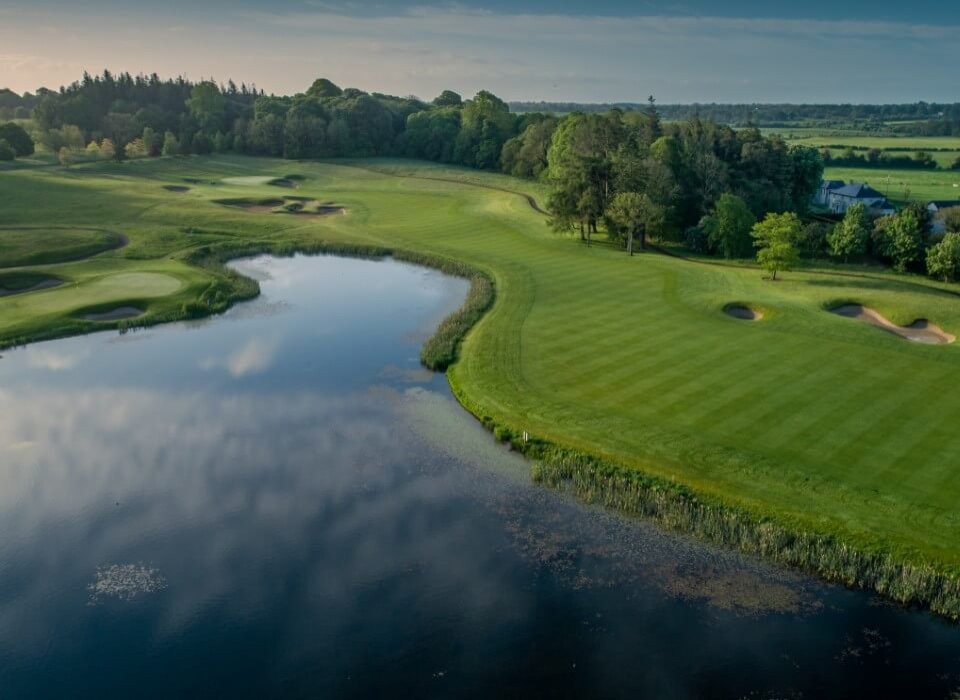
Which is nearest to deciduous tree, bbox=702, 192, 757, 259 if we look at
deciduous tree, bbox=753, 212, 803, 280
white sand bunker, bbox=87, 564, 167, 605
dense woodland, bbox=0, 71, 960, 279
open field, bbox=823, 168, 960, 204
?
dense woodland, bbox=0, 71, 960, 279

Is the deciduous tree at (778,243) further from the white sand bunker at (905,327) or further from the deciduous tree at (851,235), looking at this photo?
the deciduous tree at (851,235)

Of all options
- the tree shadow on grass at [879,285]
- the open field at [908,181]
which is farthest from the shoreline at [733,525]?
the open field at [908,181]

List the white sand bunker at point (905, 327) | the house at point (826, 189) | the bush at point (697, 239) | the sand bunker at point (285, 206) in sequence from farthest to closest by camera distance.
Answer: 1. the house at point (826, 189)
2. the sand bunker at point (285, 206)
3. the bush at point (697, 239)
4. the white sand bunker at point (905, 327)

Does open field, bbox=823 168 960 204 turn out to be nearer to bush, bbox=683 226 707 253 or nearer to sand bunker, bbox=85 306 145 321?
bush, bbox=683 226 707 253

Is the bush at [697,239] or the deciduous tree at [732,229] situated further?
the bush at [697,239]

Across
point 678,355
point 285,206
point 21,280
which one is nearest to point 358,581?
point 678,355

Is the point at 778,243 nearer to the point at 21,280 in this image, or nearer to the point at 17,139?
the point at 21,280
